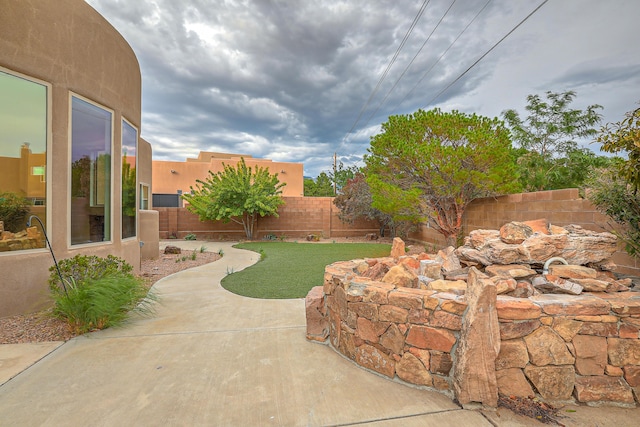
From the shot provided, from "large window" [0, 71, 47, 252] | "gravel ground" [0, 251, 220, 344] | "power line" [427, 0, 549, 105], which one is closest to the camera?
"gravel ground" [0, 251, 220, 344]

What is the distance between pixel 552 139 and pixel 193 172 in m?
24.8

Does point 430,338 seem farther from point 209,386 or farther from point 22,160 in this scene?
point 22,160

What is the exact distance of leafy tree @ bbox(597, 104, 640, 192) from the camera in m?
2.95

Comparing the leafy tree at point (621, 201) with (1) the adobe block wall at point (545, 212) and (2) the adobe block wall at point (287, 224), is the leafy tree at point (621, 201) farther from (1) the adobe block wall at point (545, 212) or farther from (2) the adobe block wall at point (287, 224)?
(2) the adobe block wall at point (287, 224)

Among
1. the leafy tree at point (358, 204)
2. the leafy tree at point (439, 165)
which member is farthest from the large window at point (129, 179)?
the leafy tree at point (358, 204)

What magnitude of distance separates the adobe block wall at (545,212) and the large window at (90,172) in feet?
27.7

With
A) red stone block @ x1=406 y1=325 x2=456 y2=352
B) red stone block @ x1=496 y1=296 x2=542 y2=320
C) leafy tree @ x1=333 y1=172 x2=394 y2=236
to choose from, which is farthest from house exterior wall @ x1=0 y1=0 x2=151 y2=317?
leafy tree @ x1=333 y1=172 x2=394 y2=236

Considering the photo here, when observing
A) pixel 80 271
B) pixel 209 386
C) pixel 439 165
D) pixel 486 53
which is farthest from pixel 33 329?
pixel 486 53

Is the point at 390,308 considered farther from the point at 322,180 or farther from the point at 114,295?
the point at 322,180

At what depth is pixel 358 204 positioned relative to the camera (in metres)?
15.4

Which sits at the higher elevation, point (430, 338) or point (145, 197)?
point (145, 197)

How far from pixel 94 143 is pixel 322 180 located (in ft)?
121

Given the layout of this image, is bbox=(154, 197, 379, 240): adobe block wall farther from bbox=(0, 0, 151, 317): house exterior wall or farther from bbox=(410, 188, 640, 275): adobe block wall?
bbox=(0, 0, 151, 317): house exterior wall

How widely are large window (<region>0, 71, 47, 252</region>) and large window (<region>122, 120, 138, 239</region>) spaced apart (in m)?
1.95
